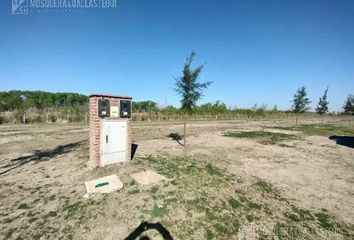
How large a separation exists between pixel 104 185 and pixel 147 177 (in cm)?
128

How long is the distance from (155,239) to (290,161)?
7959 mm

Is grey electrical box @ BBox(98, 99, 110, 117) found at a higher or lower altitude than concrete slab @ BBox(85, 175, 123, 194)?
higher

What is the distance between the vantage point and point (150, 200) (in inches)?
208

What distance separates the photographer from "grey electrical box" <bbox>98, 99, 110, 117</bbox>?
730 cm

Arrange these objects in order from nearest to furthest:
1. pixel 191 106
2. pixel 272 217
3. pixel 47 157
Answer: pixel 272 217 → pixel 47 157 → pixel 191 106

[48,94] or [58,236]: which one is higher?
[48,94]

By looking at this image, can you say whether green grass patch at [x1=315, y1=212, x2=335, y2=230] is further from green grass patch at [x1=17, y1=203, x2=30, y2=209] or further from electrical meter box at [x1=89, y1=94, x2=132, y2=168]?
green grass patch at [x1=17, y1=203, x2=30, y2=209]

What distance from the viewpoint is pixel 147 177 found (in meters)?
6.66

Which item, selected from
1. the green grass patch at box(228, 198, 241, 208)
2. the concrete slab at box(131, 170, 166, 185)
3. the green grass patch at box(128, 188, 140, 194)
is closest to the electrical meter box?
the concrete slab at box(131, 170, 166, 185)

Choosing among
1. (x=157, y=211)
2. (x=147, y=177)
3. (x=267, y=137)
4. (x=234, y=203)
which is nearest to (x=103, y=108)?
(x=147, y=177)

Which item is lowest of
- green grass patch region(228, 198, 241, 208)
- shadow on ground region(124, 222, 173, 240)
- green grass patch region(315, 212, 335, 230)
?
green grass patch region(315, 212, 335, 230)

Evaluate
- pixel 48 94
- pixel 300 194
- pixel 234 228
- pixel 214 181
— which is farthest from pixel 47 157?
pixel 48 94

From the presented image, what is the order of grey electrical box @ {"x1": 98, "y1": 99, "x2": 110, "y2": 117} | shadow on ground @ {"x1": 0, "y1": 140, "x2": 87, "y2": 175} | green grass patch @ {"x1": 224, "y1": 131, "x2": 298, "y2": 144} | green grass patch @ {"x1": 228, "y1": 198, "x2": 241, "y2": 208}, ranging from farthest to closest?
green grass patch @ {"x1": 224, "y1": 131, "x2": 298, "y2": 144}
shadow on ground @ {"x1": 0, "y1": 140, "x2": 87, "y2": 175}
grey electrical box @ {"x1": 98, "y1": 99, "x2": 110, "y2": 117}
green grass patch @ {"x1": 228, "y1": 198, "x2": 241, "y2": 208}

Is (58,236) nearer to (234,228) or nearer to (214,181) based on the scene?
(234,228)
